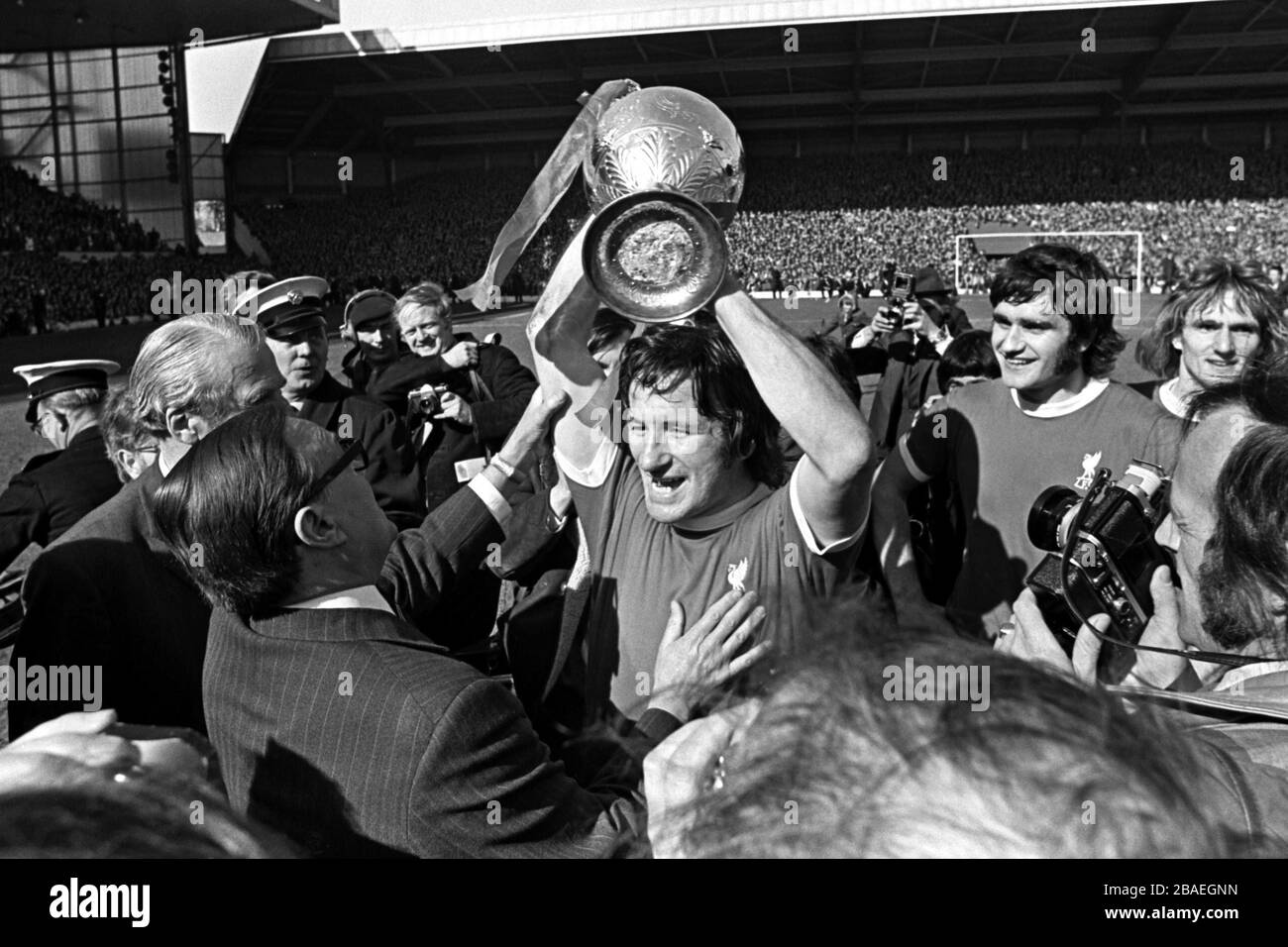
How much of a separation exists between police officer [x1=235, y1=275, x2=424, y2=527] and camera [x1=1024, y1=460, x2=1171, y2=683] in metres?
2.61

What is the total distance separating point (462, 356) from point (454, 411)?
555 mm

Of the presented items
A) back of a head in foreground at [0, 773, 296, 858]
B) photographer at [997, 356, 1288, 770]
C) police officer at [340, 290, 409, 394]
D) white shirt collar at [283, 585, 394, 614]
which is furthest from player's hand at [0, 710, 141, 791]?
police officer at [340, 290, 409, 394]

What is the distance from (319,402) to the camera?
4.16 metres

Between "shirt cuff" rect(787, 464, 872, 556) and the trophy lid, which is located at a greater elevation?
the trophy lid

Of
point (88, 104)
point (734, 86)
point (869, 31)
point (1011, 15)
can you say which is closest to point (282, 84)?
point (88, 104)

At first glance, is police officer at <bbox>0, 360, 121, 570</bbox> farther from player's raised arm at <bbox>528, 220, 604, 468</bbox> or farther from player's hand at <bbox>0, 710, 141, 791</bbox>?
player's hand at <bbox>0, 710, 141, 791</bbox>

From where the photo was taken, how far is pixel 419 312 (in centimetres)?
504

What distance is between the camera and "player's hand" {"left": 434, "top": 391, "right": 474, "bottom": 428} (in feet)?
14.7

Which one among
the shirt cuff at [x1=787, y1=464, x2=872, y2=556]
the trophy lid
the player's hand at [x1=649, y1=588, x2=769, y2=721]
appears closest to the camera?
the player's hand at [x1=649, y1=588, x2=769, y2=721]

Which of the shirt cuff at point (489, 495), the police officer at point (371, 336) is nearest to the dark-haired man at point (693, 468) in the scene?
the shirt cuff at point (489, 495)

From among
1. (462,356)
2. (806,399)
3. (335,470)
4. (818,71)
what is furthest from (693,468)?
(818,71)
